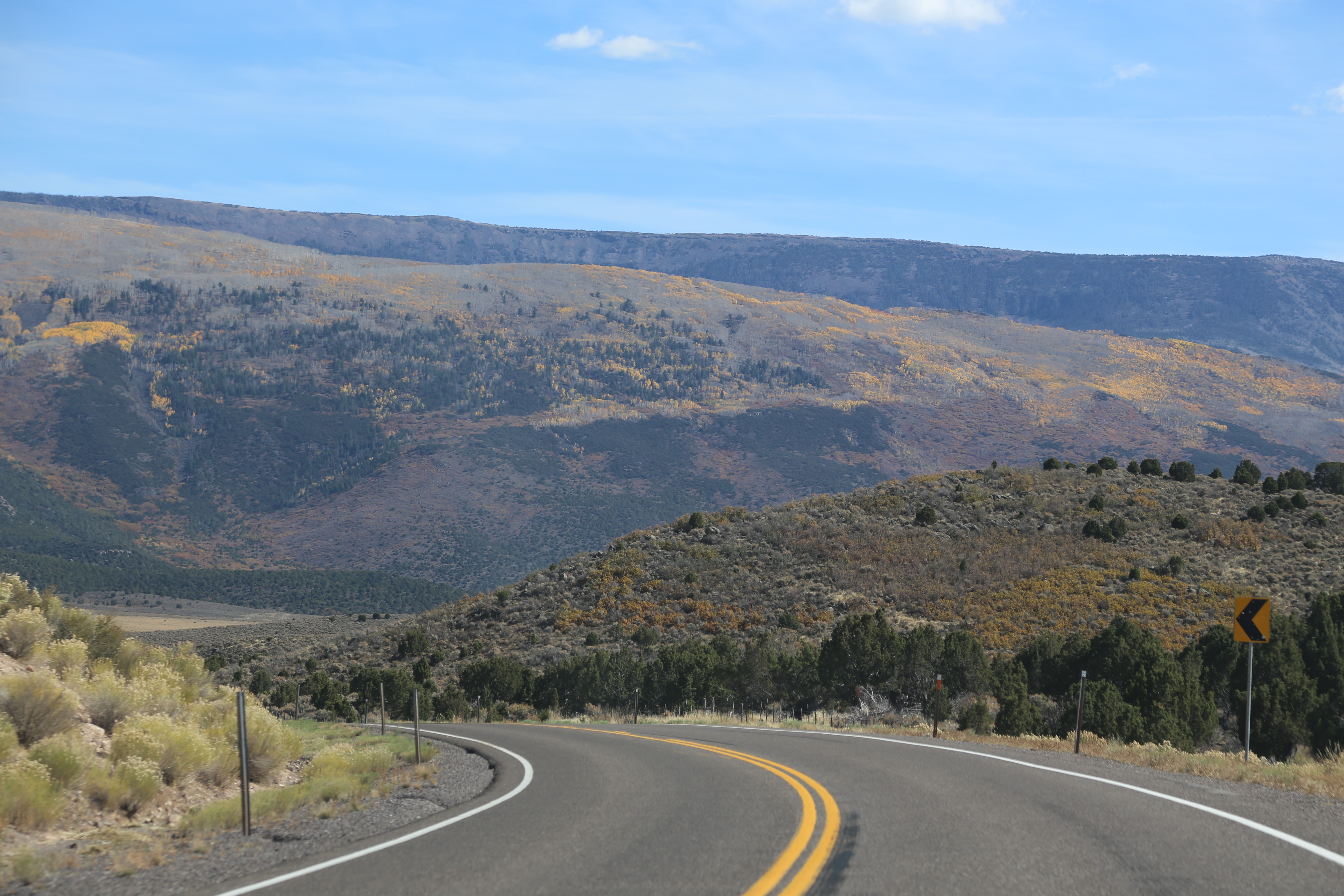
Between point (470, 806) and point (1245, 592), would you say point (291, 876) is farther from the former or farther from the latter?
point (1245, 592)

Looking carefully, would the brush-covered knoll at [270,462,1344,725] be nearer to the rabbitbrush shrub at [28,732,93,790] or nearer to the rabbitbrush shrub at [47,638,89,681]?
the rabbitbrush shrub at [47,638,89,681]

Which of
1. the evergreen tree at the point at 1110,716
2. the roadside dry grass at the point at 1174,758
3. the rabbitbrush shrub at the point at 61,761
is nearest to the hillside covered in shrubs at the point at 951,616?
the evergreen tree at the point at 1110,716

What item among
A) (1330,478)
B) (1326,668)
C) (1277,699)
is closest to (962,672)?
(1277,699)

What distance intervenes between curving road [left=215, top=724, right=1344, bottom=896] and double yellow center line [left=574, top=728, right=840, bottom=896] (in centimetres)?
2

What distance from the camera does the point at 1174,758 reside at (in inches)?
527

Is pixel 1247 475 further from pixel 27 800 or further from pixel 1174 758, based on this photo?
pixel 27 800

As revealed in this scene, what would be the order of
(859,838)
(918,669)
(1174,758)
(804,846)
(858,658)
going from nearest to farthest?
(804,846) → (859,838) → (1174,758) → (918,669) → (858,658)

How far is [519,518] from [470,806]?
6833 inches

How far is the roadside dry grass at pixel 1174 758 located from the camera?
11102mm

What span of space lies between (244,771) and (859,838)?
5.16 m

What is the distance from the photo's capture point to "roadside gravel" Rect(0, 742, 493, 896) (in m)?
7.29

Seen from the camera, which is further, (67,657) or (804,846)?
(67,657)

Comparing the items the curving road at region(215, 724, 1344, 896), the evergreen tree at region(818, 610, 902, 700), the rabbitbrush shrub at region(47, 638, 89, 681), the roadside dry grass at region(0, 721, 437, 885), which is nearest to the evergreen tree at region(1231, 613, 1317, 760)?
the evergreen tree at region(818, 610, 902, 700)

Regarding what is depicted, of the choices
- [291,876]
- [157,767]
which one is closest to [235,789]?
[157,767]
